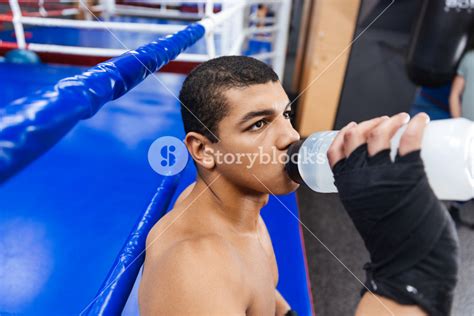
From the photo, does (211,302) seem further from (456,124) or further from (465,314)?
(465,314)

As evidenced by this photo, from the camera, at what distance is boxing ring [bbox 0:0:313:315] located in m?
0.28

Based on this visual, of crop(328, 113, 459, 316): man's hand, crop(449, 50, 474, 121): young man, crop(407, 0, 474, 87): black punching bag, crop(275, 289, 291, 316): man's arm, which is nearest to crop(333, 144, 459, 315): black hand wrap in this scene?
crop(328, 113, 459, 316): man's hand

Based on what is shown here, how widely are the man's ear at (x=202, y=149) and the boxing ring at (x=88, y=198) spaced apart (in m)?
0.15

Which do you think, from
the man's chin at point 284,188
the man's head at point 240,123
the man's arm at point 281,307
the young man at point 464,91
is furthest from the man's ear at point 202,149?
the young man at point 464,91

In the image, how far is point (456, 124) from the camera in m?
0.41

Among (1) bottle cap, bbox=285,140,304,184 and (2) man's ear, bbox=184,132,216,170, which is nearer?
(1) bottle cap, bbox=285,140,304,184

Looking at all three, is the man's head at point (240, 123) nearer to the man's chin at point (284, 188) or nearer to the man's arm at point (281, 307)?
the man's chin at point (284, 188)

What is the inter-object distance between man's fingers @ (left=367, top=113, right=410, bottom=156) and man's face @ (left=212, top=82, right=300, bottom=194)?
259mm

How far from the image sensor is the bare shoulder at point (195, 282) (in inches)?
19.3

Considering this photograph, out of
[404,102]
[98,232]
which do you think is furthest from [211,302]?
[404,102]

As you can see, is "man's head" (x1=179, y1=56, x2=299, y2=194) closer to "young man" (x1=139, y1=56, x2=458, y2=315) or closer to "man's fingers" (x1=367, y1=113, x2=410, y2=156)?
"young man" (x1=139, y1=56, x2=458, y2=315)

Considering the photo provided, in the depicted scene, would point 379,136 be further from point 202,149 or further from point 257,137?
point 202,149

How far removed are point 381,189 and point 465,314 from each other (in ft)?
4.47

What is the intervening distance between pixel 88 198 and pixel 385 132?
1.03 metres
